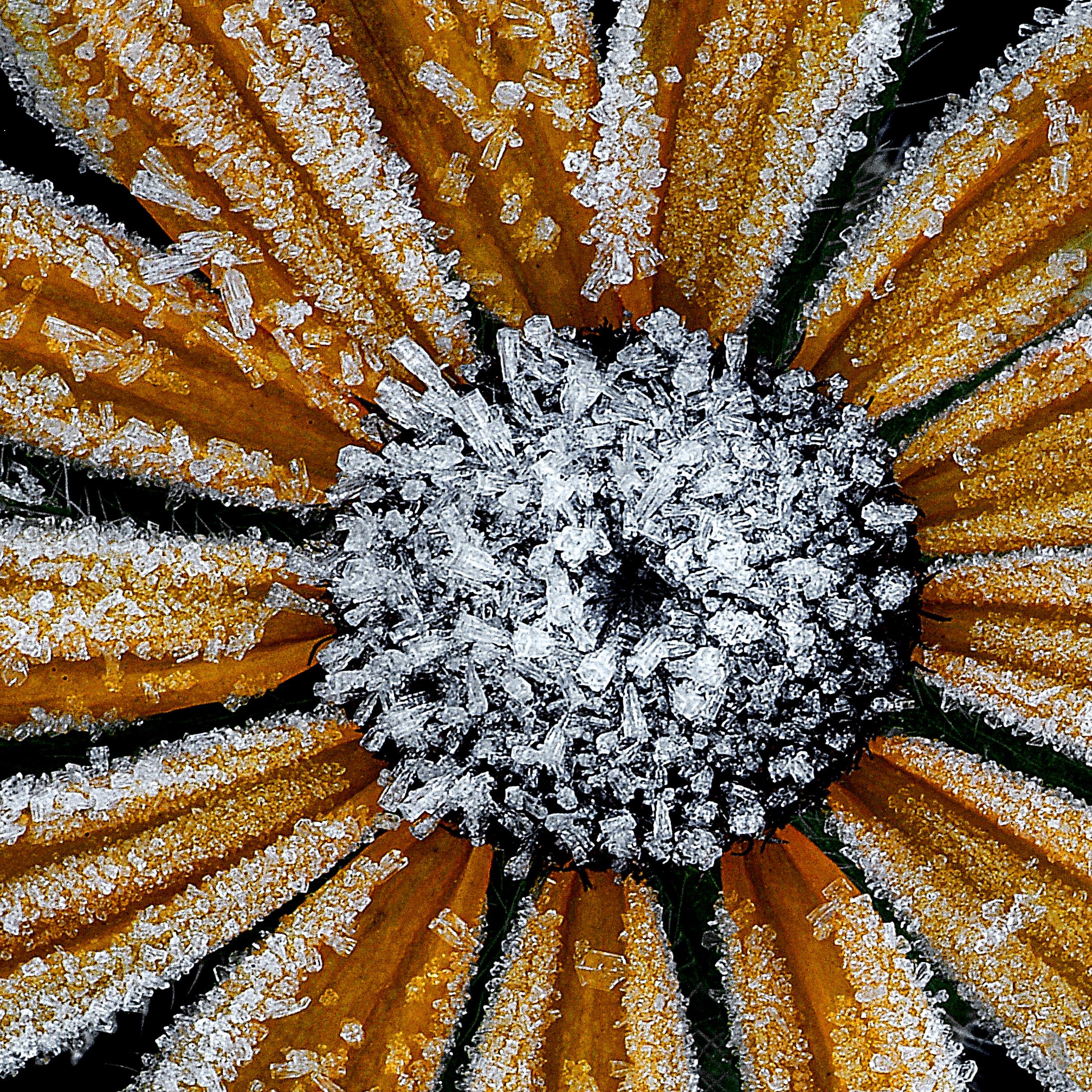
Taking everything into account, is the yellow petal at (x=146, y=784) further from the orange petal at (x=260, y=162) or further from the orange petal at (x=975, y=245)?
the orange petal at (x=975, y=245)

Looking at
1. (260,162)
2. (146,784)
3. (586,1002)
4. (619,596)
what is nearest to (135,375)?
(260,162)

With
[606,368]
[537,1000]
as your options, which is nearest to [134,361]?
[606,368]

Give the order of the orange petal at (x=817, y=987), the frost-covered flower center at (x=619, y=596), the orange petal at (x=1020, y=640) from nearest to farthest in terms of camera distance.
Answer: the frost-covered flower center at (x=619, y=596) → the orange petal at (x=817, y=987) → the orange petal at (x=1020, y=640)

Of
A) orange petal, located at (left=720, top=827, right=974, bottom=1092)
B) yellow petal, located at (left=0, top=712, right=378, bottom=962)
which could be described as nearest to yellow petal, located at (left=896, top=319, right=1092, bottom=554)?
orange petal, located at (left=720, top=827, right=974, bottom=1092)

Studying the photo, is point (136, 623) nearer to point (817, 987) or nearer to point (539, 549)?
point (539, 549)

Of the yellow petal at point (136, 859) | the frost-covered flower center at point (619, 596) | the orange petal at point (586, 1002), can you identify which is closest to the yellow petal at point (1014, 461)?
the frost-covered flower center at point (619, 596)
